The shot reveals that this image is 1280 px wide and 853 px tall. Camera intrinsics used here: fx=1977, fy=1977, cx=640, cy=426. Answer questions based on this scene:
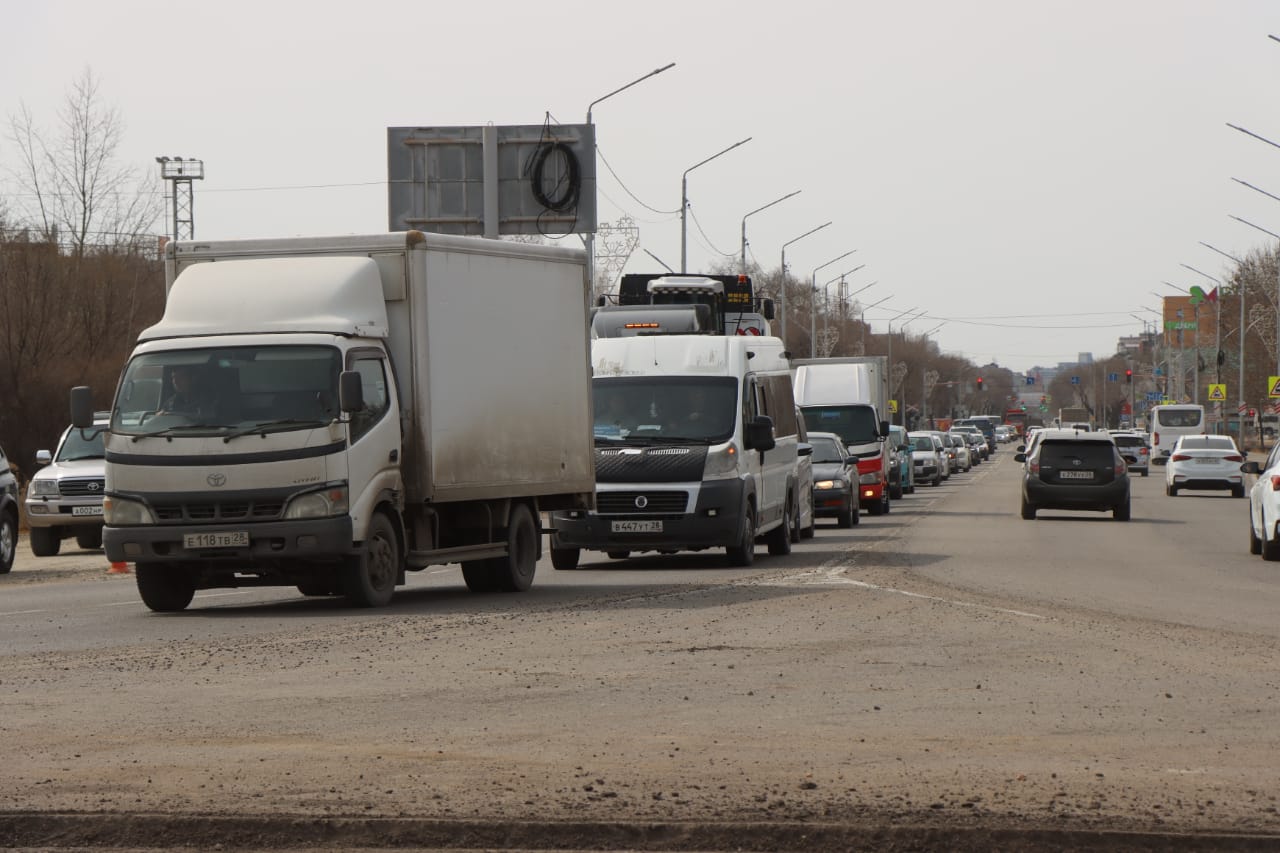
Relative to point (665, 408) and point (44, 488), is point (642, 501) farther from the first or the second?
point (44, 488)

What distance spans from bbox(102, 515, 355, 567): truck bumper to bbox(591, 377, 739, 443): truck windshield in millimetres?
6723

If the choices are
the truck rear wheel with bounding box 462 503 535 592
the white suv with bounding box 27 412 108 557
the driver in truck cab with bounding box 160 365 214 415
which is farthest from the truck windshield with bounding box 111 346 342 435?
the white suv with bounding box 27 412 108 557

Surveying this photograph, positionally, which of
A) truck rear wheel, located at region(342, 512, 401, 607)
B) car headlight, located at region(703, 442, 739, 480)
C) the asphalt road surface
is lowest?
the asphalt road surface

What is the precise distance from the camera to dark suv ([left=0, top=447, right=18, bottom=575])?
79.6 feet

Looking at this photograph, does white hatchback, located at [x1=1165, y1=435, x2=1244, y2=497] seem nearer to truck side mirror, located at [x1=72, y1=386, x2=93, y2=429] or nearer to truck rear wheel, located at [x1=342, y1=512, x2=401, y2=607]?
truck rear wheel, located at [x1=342, y1=512, x2=401, y2=607]

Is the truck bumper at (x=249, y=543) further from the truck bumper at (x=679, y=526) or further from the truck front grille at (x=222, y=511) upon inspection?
the truck bumper at (x=679, y=526)

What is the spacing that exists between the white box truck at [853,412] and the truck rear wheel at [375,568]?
22.3 metres

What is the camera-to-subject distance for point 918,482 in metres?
63.3

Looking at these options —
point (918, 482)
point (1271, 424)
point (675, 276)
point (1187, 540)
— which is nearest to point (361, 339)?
point (1187, 540)

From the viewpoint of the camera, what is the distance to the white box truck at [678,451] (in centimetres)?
2155

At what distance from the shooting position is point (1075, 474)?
36125 mm

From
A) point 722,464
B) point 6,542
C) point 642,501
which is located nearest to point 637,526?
point 642,501

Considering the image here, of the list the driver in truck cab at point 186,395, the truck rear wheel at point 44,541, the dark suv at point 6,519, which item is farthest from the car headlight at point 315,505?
the truck rear wheel at point 44,541

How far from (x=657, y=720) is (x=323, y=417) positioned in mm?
7039
